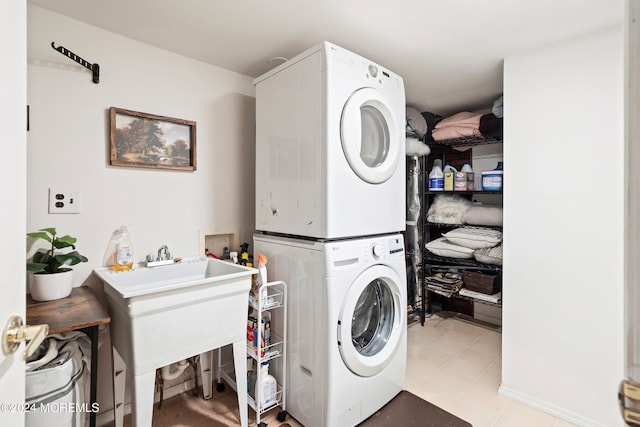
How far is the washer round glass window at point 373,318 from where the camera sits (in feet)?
5.82

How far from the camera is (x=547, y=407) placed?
69.2 inches

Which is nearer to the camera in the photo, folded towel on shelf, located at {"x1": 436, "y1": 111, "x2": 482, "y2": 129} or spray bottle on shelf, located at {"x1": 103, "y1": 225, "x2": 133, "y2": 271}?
spray bottle on shelf, located at {"x1": 103, "y1": 225, "x2": 133, "y2": 271}

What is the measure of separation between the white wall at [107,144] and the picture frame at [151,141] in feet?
0.14

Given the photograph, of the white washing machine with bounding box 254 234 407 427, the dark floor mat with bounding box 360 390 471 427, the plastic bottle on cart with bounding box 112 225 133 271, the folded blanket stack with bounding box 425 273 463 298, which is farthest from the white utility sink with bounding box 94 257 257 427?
the folded blanket stack with bounding box 425 273 463 298

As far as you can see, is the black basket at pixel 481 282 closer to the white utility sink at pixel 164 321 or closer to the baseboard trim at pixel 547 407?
the baseboard trim at pixel 547 407

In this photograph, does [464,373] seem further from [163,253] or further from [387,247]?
[163,253]

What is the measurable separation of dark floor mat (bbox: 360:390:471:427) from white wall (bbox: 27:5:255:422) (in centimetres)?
140

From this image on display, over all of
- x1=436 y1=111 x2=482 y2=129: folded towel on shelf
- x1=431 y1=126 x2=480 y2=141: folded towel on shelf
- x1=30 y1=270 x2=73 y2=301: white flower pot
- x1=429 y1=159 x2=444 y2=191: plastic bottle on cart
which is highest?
x1=436 y1=111 x2=482 y2=129: folded towel on shelf

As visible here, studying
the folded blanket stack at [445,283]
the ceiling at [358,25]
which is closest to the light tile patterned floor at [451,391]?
the folded blanket stack at [445,283]

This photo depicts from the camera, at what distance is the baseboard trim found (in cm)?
164

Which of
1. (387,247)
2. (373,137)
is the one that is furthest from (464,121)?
(387,247)

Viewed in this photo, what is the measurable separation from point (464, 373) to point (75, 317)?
235cm

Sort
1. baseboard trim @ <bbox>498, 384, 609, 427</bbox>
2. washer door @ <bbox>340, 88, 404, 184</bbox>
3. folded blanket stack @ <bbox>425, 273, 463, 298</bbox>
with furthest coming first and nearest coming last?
folded blanket stack @ <bbox>425, 273, 463, 298</bbox>
baseboard trim @ <bbox>498, 384, 609, 427</bbox>
washer door @ <bbox>340, 88, 404, 184</bbox>

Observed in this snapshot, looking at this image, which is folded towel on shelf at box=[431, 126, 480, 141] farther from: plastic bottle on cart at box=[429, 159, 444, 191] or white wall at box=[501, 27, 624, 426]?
white wall at box=[501, 27, 624, 426]
